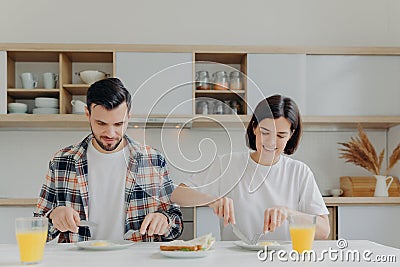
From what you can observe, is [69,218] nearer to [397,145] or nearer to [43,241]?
[43,241]

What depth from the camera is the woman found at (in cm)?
228

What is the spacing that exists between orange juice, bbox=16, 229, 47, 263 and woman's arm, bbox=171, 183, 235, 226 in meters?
0.60

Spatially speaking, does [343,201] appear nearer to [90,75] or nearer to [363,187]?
[363,187]

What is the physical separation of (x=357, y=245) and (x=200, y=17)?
2.56 metres

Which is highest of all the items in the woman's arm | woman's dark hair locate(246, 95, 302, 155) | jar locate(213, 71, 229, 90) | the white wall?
the white wall

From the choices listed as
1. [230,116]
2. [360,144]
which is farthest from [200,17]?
[230,116]

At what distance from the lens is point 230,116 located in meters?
2.38

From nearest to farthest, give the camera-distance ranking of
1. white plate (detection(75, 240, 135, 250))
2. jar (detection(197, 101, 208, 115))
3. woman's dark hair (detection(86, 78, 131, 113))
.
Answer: white plate (detection(75, 240, 135, 250)) → woman's dark hair (detection(86, 78, 131, 113)) → jar (detection(197, 101, 208, 115))

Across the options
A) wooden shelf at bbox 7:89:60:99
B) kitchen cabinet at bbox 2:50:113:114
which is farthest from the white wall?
wooden shelf at bbox 7:89:60:99

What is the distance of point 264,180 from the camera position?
97.2 inches

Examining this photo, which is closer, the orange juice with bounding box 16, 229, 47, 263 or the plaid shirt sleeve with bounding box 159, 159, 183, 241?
the orange juice with bounding box 16, 229, 47, 263

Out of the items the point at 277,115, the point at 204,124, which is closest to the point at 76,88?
the point at 204,124

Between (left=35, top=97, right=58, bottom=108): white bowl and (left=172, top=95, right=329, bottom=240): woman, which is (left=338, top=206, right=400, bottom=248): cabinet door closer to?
(left=172, top=95, right=329, bottom=240): woman

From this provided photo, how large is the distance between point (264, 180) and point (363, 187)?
6.00 ft
